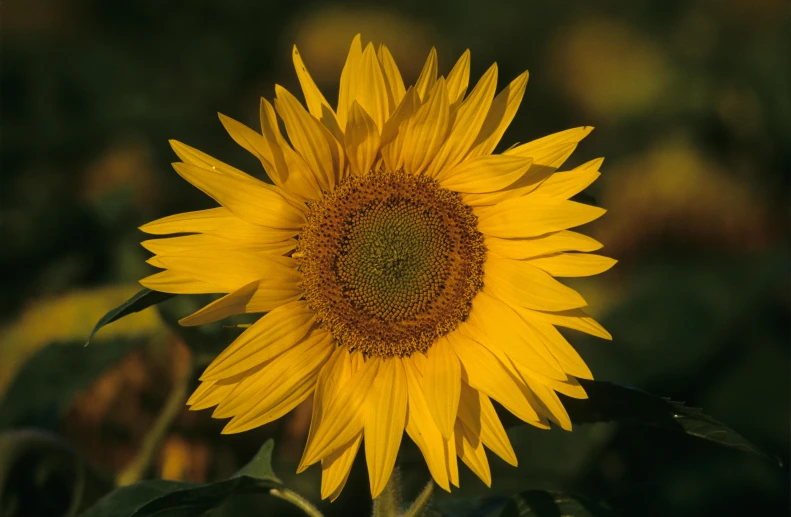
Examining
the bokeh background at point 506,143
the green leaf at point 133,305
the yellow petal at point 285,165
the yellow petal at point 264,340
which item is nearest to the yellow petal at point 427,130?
the yellow petal at point 285,165

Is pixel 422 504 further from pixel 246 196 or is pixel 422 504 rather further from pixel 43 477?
pixel 43 477

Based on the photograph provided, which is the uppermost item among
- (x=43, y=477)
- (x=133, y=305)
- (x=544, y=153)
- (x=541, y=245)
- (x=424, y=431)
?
(x=544, y=153)

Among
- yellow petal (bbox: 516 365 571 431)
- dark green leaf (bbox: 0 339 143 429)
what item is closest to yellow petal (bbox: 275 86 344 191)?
yellow petal (bbox: 516 365 571 431)

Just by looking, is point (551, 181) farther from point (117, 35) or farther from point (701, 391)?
point (117, 35)

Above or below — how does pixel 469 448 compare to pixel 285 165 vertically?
below

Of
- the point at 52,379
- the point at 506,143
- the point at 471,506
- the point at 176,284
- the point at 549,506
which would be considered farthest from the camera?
the point at 506,143

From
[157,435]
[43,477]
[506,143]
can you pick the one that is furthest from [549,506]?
[506,143]
